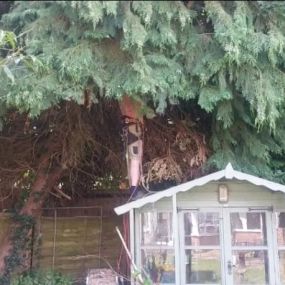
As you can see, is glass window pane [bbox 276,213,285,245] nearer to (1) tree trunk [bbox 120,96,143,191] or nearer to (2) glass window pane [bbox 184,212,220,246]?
(2) glass window pane [bbox 184,212,220,246]

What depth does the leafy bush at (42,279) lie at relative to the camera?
7.89m

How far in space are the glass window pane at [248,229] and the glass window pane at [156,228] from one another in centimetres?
90

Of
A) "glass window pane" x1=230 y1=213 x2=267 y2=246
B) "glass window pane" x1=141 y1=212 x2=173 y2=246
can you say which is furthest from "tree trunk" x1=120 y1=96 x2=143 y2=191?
"glass window pane" x1=230 y1=213 x2=267 y2=246

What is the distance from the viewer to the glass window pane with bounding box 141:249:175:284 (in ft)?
21.8

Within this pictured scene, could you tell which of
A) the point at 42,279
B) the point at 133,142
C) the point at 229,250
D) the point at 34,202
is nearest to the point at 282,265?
the point at 229,250

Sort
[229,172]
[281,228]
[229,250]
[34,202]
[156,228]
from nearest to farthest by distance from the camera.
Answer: [229,172] → [229,250] → [281,228] → [156,228] → [34,202]

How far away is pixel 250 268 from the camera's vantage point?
662 cm

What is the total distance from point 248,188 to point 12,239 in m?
4.30

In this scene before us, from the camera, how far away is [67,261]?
9086 millimetres

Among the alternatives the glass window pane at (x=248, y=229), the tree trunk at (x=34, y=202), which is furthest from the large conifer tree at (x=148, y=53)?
the tree trunk at (x=34, y=202)

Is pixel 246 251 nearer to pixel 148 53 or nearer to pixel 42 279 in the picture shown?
pixel 148 53

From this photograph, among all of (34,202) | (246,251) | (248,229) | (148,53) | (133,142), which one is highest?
(148,53)

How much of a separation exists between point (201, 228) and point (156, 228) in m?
0.64

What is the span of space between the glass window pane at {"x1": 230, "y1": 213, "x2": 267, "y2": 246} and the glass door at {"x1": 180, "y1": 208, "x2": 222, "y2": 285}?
0.73ft
